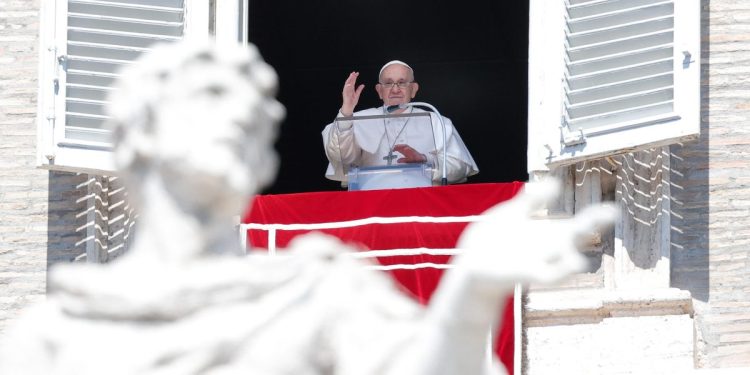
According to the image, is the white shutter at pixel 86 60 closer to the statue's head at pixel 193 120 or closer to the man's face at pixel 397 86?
the man's face at pixel 397 86

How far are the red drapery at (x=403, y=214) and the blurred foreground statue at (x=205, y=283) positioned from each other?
5.88m

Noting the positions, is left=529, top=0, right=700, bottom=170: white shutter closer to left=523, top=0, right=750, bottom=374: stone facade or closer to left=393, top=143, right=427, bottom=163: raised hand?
left=523, top=0, right=750, bottom=374: stone facade

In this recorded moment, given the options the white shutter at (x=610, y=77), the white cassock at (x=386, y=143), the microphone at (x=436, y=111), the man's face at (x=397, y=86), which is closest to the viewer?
the white shutter at (x=610, y=77)

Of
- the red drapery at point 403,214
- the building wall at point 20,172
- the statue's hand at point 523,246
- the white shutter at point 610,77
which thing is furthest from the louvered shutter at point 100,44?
the statue's hand at point 523,246

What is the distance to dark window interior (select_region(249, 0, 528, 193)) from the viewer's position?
14977 mm

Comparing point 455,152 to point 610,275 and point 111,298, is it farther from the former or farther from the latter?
point 111,298

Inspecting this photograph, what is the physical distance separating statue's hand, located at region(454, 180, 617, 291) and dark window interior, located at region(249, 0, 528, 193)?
1114cm

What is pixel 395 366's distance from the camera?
377 cm

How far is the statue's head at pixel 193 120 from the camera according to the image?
3.83 metres

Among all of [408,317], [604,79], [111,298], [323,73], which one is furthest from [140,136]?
[323,73]

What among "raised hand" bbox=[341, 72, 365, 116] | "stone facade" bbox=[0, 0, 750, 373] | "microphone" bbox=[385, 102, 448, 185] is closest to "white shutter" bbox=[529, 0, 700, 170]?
"stone facade" bbox=[0, 0, 750, 373]

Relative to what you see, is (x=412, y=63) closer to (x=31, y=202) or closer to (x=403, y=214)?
(x=31, y=202)

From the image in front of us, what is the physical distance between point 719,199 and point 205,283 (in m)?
6.69

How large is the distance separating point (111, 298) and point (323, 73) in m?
11.5
